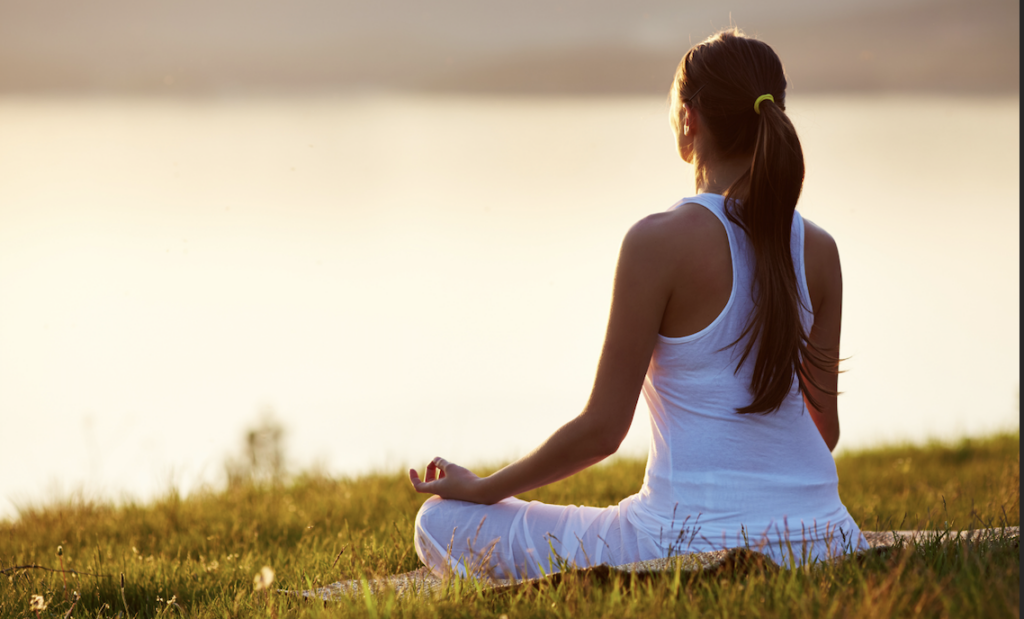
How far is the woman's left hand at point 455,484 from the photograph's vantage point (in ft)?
8.70

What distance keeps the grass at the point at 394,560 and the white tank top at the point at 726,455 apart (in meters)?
0.17

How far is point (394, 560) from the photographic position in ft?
10.7

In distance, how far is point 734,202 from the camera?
7.78 ft

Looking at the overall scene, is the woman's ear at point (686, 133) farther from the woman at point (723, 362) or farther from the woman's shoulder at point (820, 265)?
the woman's shoulder at point (820, 265)

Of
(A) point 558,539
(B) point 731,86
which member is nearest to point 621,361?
(A) point 558,539

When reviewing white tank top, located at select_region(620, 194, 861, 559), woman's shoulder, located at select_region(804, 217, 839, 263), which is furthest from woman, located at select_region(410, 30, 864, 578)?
woman's shoulder, located at select_region(804, 217, 839, 263)

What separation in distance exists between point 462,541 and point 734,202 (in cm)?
142

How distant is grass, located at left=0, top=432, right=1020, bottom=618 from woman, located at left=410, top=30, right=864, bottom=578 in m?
0.19

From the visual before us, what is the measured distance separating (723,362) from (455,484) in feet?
3.24

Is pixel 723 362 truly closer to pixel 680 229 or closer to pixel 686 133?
pixel 680 229

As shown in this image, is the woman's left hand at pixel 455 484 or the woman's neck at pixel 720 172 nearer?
the woman's neck at pixel 720 172

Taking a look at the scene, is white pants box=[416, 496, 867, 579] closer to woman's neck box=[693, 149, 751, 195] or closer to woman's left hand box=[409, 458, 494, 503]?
woman's left hand box=[409, 458, 494, 503]

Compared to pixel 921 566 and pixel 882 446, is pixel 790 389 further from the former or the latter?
pixel 882 446

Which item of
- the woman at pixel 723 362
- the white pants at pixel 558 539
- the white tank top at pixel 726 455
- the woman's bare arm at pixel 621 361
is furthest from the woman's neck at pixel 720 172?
the white pants at pixel 558 539
